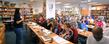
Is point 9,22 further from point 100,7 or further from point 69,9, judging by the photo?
point 69,9

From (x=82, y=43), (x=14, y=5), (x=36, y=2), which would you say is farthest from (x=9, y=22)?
(x=82, y=43)

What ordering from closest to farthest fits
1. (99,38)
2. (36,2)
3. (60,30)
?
(99,38) < (60,30) < (36,2)

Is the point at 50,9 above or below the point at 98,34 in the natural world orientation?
above

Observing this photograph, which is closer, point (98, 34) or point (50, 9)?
point (98, 34)

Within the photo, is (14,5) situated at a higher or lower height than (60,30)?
higher

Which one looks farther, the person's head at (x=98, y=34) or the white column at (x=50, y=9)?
the white column at (x=50, y=9)

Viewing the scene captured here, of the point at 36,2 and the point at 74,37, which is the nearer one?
the point at 74,37

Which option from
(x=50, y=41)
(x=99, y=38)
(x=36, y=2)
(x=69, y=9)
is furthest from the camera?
(x=69, y=9)

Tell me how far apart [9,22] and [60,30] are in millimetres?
9327

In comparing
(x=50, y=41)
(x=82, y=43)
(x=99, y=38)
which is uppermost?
(x=99, y=38)

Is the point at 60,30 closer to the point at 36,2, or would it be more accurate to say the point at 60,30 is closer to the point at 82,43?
the point at 82,43

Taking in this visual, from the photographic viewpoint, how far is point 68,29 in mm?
4590

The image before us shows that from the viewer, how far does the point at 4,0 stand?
15.2 metres

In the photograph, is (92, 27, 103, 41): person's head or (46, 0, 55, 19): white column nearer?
(92, 27, 103, 41): person's head
